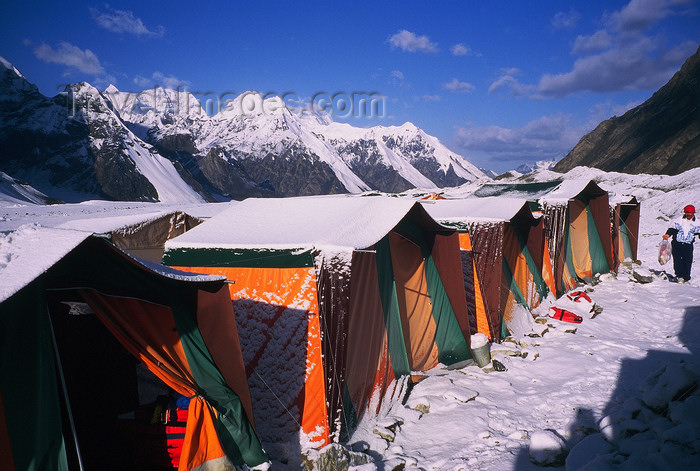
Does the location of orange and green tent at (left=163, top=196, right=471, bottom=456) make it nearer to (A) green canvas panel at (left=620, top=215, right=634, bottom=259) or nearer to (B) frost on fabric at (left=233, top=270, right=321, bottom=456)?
(B) frost on fabric at (left=233, top=270, right=321, bottom=456)

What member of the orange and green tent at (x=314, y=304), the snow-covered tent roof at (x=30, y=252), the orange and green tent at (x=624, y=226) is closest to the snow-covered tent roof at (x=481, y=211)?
the orange and green tent at (x=314, y=304)

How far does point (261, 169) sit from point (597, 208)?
154255mm

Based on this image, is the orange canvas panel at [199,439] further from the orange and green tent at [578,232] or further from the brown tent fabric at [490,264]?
the orange and green tent at [578,232]

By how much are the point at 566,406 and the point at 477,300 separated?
8.34 ft

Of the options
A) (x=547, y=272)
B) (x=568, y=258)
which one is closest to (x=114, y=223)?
(x=547, y=272)

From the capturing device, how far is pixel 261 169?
523ft

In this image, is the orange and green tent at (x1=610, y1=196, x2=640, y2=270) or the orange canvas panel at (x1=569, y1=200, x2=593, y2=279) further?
the orange and green tent at (x1=610, y1=196, x2=640, y2=270)

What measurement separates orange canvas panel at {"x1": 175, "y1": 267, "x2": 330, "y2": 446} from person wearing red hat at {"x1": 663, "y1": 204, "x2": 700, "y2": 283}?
9986mm

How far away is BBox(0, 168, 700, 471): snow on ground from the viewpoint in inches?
147

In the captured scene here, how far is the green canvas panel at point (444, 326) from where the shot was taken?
673 centimetres

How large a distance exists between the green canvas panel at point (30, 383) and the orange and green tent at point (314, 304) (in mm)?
2263

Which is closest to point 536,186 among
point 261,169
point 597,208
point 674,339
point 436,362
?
point 597,208

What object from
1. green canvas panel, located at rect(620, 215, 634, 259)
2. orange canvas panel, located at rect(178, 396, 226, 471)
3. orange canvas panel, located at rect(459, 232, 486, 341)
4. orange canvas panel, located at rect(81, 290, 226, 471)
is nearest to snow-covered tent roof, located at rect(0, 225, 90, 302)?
orange canvas panel, located at rect(81, 290, 226, 471)

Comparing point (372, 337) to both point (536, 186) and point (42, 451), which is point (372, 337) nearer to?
point (42, 451)
